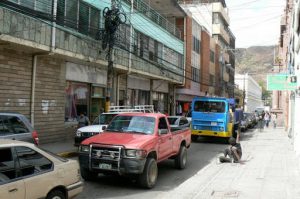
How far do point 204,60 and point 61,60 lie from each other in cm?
3018

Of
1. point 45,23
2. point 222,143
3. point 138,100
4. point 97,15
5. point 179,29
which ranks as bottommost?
point 222,143

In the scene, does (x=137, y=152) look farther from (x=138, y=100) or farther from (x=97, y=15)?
(x=138, y=100)

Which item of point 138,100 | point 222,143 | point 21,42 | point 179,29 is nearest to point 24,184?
point 21,42

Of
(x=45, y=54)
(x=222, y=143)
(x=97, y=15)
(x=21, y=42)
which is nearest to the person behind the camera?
(x=21, y=42)

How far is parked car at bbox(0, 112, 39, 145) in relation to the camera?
8.97m

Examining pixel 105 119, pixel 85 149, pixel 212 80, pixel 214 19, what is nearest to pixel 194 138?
pixel 105 119

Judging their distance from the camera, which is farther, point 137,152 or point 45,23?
point 45,23

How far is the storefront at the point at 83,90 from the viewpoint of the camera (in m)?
20.0

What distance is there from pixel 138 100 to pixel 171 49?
6.71m

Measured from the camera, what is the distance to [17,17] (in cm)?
1470

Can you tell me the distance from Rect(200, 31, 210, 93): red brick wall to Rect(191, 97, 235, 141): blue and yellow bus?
2253 centimetres

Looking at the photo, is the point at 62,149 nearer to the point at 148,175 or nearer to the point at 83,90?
the point at 83,90

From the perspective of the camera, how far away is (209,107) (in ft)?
74.1

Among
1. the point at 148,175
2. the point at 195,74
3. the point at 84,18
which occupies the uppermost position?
the point at 84,18
